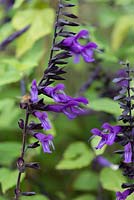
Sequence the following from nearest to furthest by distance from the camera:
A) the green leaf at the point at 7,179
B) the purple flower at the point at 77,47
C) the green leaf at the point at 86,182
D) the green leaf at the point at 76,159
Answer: the purple flower at the point at 77,47, the green leaf at the point at 7,179, the green leaf at the point at 76,159, the green leaf at the point at 86,182

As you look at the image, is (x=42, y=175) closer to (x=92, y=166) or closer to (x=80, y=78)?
(x=92, y=166)

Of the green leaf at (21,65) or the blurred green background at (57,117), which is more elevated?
the green leaf at (21,65)

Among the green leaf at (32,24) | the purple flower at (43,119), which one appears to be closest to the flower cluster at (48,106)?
the purple flower at (43,119)

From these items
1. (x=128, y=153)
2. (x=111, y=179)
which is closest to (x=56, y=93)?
(x=128, y=153)

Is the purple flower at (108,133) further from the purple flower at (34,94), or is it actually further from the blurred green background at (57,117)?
the blurred green background at (57,117)

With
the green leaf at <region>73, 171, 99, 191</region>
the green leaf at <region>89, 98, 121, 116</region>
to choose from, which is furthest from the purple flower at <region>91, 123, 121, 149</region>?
the green leaf at <region>73, 171, 99, 191</region>

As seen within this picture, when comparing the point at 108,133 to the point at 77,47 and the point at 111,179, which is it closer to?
the point at 77,47

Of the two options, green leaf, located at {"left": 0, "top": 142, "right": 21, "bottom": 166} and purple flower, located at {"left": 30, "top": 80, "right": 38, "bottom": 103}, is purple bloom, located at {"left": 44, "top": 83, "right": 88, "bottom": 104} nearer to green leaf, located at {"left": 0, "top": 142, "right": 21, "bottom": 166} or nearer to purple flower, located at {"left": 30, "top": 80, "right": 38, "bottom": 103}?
purple flower, located at {"left": 30, "top": 80, "right": 38, "bottom": 103}

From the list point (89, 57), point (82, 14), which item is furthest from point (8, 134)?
point (82, 14)
